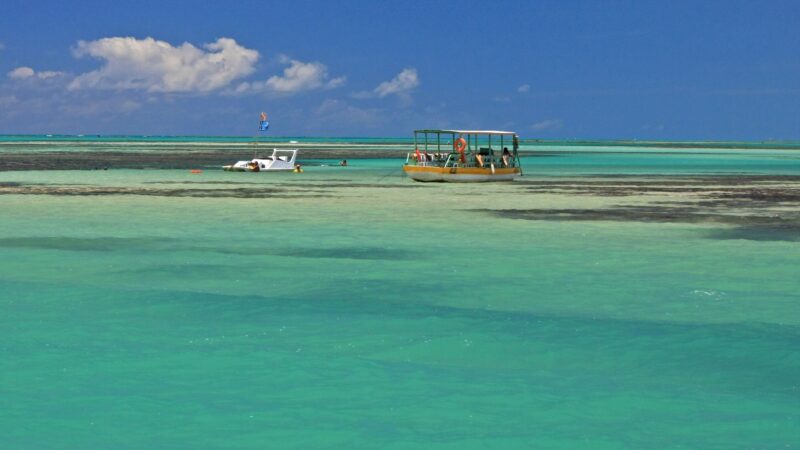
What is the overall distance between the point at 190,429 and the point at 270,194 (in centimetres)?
3103

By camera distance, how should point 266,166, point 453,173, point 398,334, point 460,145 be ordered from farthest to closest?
1. point 266,166
2. point 460,145
3. point 453,173
4. point 398,334

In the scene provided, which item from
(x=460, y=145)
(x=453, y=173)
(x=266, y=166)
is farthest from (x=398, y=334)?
(x=266, y=166)

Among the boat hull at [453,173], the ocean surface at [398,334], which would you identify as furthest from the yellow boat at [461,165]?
the ocean surface at [398,334]

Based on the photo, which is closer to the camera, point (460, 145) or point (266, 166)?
point (460, 145)

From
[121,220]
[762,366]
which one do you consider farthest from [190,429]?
[121,220]

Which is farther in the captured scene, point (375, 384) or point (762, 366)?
point (762, 366)

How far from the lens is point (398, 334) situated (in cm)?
1329

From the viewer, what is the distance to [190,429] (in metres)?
9.34

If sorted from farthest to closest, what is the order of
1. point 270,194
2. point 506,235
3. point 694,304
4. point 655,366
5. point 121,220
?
point 270,194 → point 121,220 → point 506,235 → point 694,304 → point 655,366

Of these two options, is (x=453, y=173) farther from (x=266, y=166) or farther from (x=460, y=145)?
(x=266, y=166)

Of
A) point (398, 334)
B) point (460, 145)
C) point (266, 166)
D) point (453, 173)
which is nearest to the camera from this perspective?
point (398, 334)

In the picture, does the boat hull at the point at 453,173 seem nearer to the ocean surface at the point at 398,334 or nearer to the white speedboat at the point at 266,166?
the white speedboat at the point at 266,166

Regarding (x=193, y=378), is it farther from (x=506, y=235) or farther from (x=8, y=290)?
(x=506, y=235)

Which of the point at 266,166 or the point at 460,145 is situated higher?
the point at 460,145
